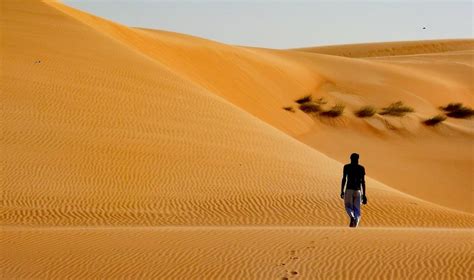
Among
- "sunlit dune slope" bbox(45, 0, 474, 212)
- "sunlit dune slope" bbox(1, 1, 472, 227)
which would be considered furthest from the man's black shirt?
"sunlit dune slope" bbox(45, 0, 474, 212)

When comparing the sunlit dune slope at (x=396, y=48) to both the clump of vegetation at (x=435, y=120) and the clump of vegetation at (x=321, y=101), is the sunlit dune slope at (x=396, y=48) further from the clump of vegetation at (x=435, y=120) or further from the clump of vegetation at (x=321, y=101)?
the clump of vegetation at (x=435, y=120)

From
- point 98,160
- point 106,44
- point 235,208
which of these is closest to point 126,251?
point 235,208

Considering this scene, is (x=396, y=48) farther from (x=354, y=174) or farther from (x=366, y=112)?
(x=354, y=174)

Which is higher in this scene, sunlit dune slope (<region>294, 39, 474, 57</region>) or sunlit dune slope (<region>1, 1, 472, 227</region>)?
sunlit dune slope (<region>294, 39, 474, 57</region>)

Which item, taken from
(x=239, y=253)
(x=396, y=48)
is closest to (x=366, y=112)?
(x=239, y=253)

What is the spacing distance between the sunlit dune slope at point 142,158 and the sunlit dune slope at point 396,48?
65625 millimetres

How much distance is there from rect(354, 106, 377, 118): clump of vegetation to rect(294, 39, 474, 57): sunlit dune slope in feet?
174

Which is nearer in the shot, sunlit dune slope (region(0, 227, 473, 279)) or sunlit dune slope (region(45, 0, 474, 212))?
sunlit dune slope (region(0, 227, 473, 279))

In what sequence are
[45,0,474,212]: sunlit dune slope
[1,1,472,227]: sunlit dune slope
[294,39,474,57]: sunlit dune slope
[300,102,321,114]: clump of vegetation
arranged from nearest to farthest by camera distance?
[1,1,472,227]: sunlit dune slope → [45,0,474,212]: sunlit dune slope → [300,102,321,114]: clump of vegetation → [294,39,474,57]: sunlit dune slope

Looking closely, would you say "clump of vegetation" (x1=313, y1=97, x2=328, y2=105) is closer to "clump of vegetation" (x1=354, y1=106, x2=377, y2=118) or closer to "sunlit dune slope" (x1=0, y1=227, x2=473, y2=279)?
"clump of vegetation" (x1=354, y1=106, x2=377, y2=118)

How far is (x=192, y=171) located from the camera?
664 inches

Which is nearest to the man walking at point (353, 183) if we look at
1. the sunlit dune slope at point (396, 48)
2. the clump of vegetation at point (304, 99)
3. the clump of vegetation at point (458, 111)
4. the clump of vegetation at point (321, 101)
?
the clump of vegetation at point (321, 101)

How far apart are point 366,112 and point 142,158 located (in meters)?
17.6

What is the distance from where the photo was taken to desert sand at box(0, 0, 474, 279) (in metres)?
10.0
